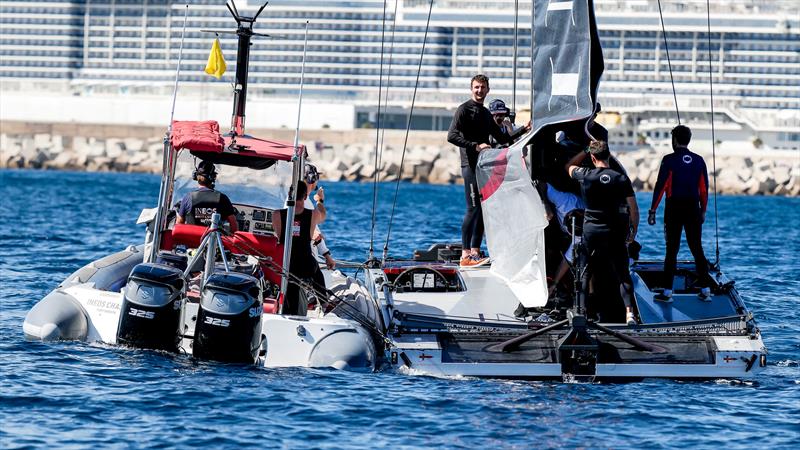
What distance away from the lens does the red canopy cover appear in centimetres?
1198

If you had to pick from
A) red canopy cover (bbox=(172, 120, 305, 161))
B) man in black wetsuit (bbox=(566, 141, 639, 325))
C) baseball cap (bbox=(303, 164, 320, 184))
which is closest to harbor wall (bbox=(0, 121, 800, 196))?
baseball cap (bbox=(303, 164, 320, 184))

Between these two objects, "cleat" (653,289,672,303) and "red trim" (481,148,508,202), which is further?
"cleat" (653,289,672,303)

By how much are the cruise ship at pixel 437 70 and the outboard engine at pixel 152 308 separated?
7304cm

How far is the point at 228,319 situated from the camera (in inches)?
412

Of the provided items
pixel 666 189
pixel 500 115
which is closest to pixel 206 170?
pixel 500 115

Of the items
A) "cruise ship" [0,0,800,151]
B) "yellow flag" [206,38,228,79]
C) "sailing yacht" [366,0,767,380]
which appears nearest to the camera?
"sailing yacht" [366,0,767,380]

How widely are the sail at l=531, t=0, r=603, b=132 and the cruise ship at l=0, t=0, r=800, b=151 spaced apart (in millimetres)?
71933

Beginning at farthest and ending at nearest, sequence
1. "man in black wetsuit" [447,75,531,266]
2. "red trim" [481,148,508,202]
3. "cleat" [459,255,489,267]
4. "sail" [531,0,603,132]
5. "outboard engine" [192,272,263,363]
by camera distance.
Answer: "cleat" [459,255,489,267], "man in black wetsuit" [447,75,531,266], "red trim" [481,148,508,202], "sail" [531,0,603,132], "outboard engine" [192,272,263,363]

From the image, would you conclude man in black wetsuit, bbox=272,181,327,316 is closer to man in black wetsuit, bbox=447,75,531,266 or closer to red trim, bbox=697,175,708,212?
man in black wetsuit, bbox=447,75,531,266

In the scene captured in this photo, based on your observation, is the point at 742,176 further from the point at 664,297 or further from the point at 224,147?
the point at 224,147

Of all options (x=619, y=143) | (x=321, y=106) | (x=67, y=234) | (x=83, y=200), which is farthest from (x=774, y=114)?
(x=67, y=234)

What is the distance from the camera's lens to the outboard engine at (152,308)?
1072 cm

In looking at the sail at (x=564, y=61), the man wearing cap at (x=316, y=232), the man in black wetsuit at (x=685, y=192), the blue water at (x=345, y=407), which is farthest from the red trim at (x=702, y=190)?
the man wearing cap at (x=316, y=232)

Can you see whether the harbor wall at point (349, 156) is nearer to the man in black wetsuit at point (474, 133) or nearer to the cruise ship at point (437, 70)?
the cruise ship at point (437, 70)
